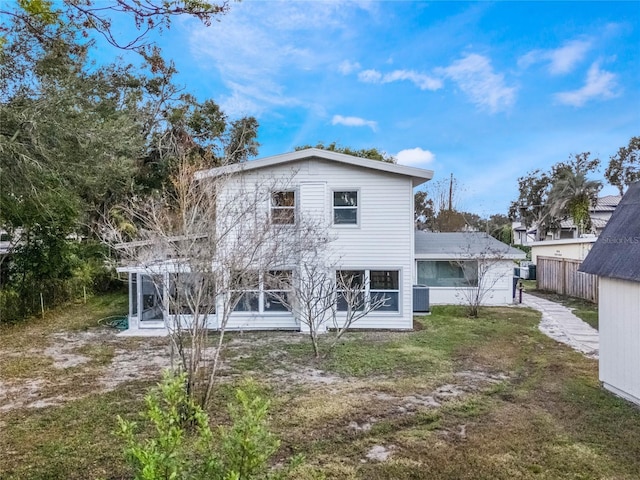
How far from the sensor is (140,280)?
1171cm

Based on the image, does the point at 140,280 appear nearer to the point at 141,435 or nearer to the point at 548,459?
the point at 141,435

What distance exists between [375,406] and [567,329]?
8.25 m

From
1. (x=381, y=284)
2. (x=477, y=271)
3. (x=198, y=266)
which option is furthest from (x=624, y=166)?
(x=198, y=266)

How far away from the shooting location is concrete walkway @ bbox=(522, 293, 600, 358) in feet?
31.5

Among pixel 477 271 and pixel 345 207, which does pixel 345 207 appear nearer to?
pixel 345 207

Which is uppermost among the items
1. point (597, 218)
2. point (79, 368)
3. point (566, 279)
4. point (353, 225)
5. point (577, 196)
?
point (577, 196)

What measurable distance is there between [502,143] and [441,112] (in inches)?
158

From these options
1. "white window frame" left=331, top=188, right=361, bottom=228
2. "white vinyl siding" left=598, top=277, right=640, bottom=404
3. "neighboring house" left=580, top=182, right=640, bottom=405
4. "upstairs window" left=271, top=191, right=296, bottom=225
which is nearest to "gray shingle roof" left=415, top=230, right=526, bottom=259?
"white window frame" left=331, top=188, right=361, bottom=228

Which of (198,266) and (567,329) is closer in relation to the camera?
(198,266)

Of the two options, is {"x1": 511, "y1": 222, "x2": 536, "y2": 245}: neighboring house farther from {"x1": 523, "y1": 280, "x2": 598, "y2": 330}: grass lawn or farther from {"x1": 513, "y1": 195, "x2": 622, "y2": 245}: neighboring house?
{"x1": 523, "y1": 280, "x2": 598, "y2": 330}: grass lawn

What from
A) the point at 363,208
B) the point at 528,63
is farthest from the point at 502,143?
the point at 363,208

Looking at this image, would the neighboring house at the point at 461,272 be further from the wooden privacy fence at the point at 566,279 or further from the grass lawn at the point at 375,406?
the grass lawn at the point at 375,406

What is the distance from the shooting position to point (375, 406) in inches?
234

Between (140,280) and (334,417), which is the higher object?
(140,280)
